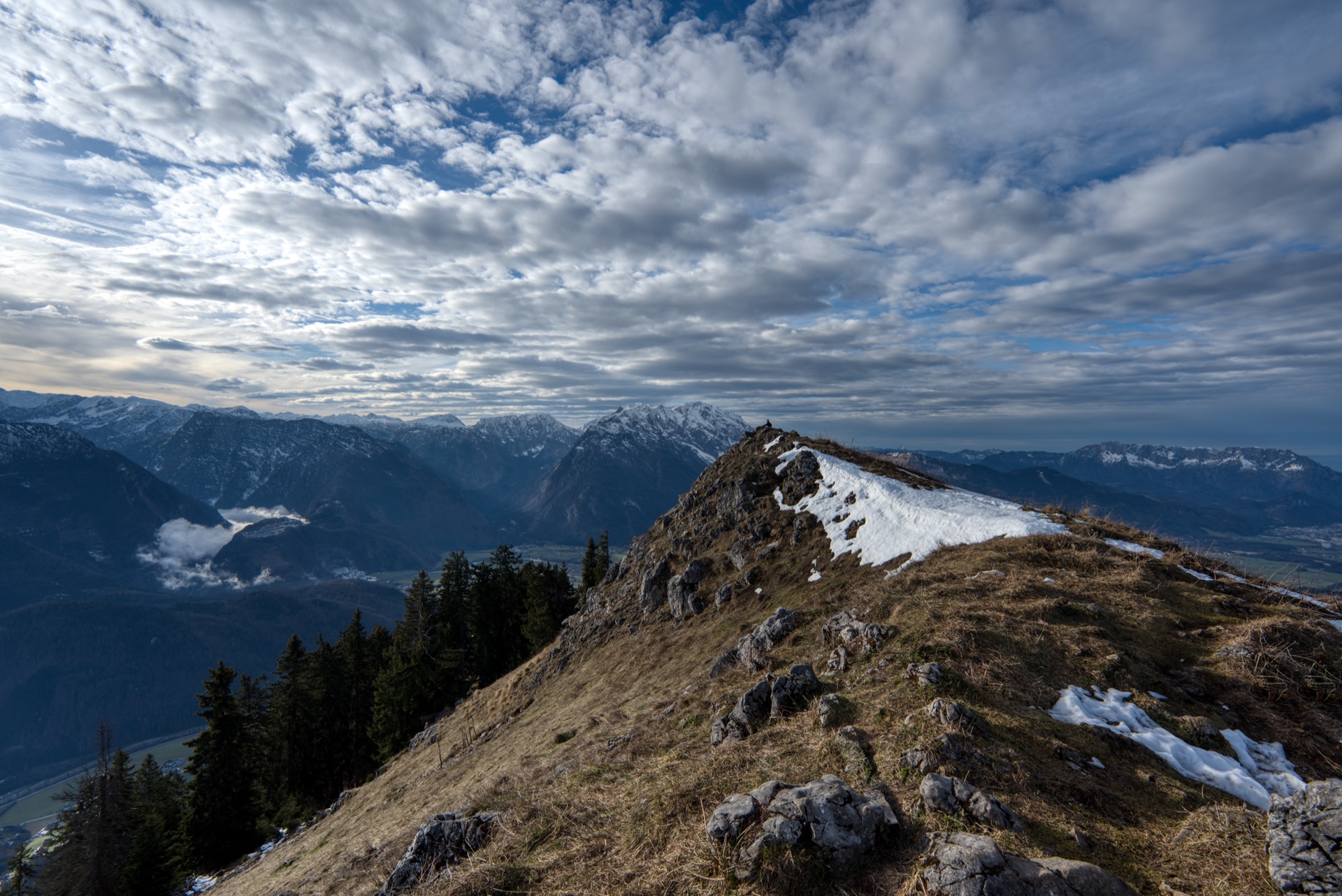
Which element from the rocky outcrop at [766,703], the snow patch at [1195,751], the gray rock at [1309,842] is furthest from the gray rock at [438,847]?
the gray rock at [1309,842]

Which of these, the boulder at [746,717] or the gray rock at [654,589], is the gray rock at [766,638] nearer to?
the boulder at [746,717]

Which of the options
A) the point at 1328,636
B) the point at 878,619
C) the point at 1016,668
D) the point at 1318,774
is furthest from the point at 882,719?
the point at 1328,636

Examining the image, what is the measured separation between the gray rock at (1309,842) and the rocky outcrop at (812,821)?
4.37 m

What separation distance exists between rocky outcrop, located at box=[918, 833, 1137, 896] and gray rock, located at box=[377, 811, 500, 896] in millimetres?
9092

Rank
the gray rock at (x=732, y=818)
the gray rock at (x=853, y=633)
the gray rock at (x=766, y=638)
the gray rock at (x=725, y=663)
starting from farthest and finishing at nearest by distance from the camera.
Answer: the gray rock at (x=725, y=663)
the gray rock at (x=766, y=638)
the gray rock at (x=853, y=633)
the gray rock at (x=732, y=818)

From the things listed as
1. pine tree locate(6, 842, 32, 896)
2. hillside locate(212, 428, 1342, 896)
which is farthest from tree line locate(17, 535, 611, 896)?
hillside locate(212, 428, 1342, 896)

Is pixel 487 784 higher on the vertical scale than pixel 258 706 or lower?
higher

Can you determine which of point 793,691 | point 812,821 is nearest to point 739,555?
point 793,691

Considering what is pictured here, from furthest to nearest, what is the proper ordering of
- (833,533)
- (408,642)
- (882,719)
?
1. (408,642)
2. (833,533)
3. (882,719)

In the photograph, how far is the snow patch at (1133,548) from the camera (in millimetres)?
18656

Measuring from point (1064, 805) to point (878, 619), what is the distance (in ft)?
24.3

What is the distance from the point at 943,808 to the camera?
26.7 feet

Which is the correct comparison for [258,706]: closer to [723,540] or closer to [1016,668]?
[723,540]

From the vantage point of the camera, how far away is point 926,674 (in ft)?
39.4
